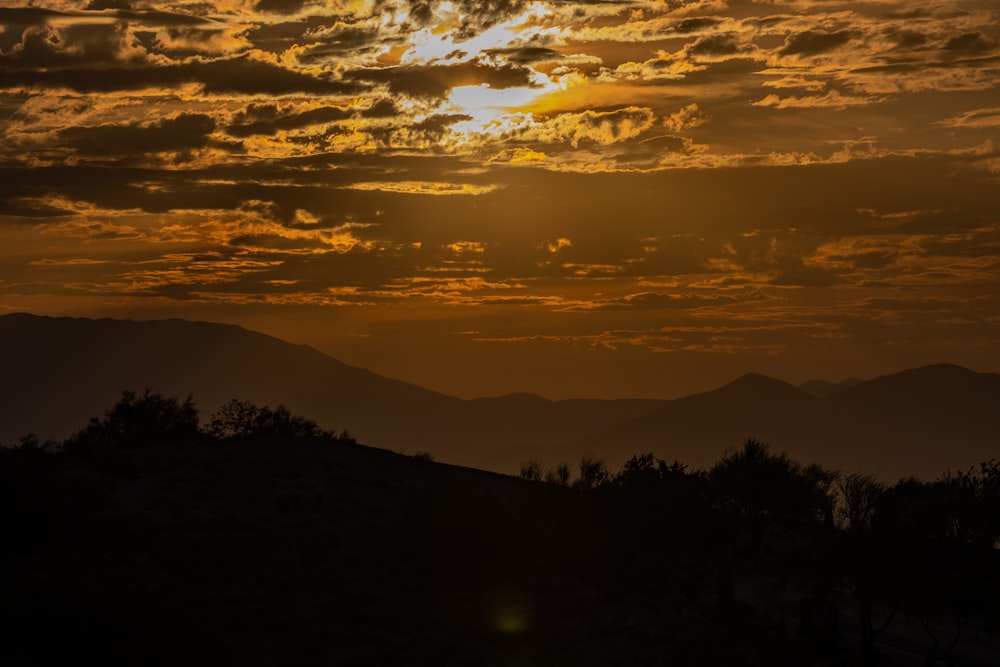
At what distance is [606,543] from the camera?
→ 57.6 m

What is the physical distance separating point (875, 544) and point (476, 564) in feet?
62.8

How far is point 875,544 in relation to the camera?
48281 mm

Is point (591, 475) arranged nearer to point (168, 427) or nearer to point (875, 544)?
point (875, 544)

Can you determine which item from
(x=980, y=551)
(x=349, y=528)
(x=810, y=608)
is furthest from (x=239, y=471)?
(x=980, y=551)

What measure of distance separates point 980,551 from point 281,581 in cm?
3061

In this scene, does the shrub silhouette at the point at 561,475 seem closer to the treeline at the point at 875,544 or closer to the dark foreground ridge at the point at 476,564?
the dark foreground ridge at the point at 476,564

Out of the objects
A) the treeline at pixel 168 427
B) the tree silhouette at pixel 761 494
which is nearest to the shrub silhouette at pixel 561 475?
the tree silhouette at pixel 761 494

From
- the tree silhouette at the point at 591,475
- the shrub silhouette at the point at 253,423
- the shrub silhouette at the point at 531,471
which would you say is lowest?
the shrub silhouette at the point at 531,471

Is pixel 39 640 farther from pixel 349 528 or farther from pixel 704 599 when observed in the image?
pixel 704 599

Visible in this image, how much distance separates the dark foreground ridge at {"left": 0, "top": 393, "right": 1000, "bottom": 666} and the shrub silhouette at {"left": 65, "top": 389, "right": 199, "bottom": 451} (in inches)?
360

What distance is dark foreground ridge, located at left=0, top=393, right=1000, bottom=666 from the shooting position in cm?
4491

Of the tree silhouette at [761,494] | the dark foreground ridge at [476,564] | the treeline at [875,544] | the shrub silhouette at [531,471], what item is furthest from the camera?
the shrub silhouette at [531,471]

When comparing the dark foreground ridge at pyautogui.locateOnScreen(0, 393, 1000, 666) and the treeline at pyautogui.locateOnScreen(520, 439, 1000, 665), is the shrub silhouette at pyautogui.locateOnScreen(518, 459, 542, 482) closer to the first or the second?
the dark foreground ridge at pyautogui.locateOnScreen(0, 393, 1000, 666)

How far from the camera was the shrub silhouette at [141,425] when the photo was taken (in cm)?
8731
